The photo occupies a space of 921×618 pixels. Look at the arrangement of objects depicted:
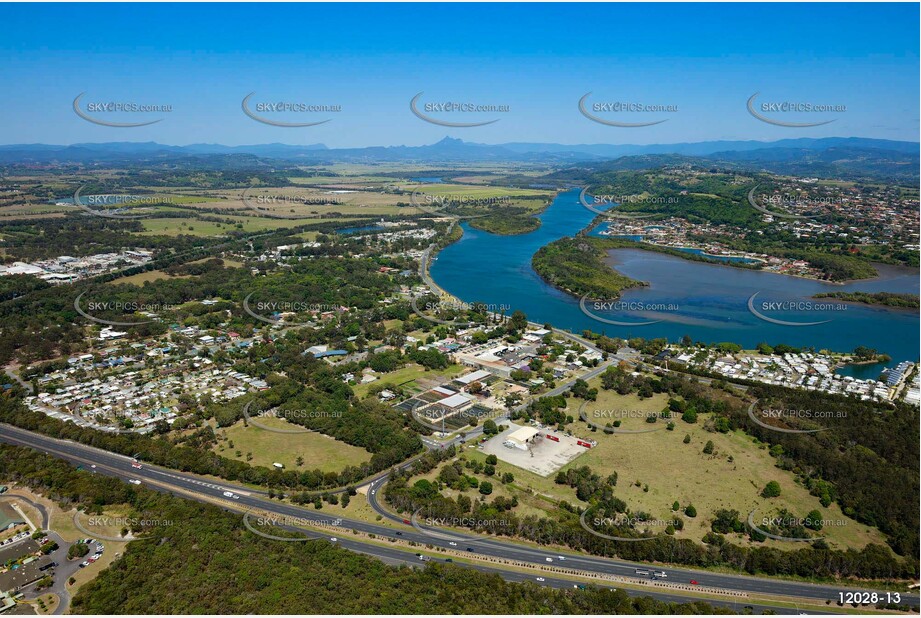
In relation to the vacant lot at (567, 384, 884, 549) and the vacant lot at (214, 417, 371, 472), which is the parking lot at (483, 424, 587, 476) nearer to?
the vacant lot at (567, 384, 884, 549)

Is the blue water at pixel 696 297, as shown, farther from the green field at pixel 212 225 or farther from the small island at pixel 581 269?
the green field at pixel 212 225

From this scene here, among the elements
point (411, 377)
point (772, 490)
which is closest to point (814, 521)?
point (772, 490)

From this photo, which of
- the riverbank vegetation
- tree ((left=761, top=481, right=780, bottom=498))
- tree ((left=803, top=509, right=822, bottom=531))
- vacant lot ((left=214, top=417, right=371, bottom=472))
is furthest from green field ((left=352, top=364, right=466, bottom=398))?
the riverbank vegetation

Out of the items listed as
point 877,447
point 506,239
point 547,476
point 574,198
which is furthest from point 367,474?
point 574,198

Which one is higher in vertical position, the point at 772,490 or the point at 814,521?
the point at 772,490

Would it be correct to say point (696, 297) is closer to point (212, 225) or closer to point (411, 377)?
point (411, 377)

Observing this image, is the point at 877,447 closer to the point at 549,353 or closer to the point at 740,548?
the point at 740,548
